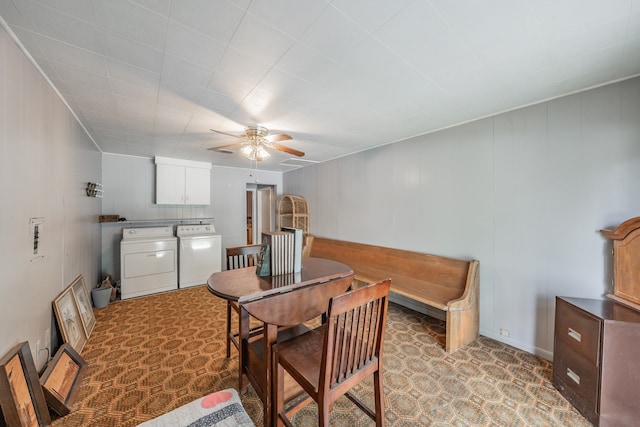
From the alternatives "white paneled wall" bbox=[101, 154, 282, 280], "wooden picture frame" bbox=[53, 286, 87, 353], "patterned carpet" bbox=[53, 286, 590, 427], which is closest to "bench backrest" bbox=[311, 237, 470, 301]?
"patterned carpet" bbox=[53, 286, 590, 427]

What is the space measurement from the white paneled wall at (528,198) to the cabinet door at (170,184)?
3.92 metres

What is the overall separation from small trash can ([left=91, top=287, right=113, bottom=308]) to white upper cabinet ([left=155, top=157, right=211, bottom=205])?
64.7 inches

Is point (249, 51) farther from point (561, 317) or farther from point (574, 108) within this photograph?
point (561, 317)

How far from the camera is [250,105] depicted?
2207 mm

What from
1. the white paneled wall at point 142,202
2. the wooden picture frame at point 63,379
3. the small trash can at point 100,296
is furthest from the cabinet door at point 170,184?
the wooden picture frame at point 63,379

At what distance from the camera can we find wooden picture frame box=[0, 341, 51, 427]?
4.16ft

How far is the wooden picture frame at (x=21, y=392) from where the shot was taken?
1269 millimetres

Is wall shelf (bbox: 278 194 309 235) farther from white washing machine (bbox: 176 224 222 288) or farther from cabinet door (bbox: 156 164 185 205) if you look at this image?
cabinet door (bbox: 156 164 185 205)

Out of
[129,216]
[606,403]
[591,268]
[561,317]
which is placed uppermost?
[129,216]

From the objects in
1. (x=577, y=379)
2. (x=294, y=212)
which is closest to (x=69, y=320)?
(x=294, y=212)

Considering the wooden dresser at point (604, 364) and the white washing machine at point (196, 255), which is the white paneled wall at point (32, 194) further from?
the wooden dresser at point (604, 364)

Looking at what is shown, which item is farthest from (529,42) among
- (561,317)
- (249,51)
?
(561,317)

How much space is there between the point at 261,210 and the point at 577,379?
610cm

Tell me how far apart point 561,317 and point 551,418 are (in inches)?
29.1
